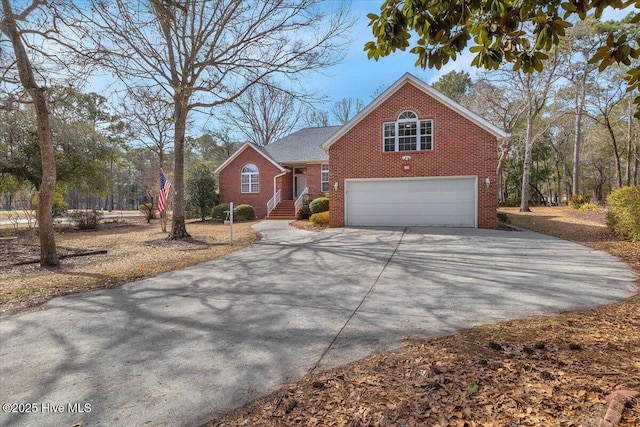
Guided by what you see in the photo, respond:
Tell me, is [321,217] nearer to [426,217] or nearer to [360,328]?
[426,217]

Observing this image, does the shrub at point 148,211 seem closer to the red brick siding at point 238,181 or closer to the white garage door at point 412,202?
the red brick siding at point 238,181

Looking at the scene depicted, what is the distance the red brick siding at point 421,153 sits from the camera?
1343 centimetres

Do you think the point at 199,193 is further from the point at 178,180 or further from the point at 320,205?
the point at 178,180

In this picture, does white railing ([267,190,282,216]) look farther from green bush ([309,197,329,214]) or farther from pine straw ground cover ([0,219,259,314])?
pine straw ground cover ([0,219,259,314])

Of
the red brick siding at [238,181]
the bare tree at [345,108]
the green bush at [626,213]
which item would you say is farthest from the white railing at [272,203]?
the bare tree at [345,108]

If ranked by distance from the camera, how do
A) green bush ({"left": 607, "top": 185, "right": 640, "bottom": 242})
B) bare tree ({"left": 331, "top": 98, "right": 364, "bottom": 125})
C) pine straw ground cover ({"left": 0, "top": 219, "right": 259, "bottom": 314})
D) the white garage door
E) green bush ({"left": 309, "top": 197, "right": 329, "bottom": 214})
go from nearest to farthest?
pine straw ground cover ({"left": 0, "top": 219, "right": 259, "bottom": 314}) < green bush ({"left": 607, "top": 185, "right": 640, "bottom": 242}) < the white garage door < green bush ({"left": 309, "top": 197, "right": 329, "bottom": 214}) < bare tree ({"left": 331, "top": 98, "right": 364, "bottom": 125})

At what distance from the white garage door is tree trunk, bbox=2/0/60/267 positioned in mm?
10493

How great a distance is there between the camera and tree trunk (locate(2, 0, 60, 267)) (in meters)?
7.39

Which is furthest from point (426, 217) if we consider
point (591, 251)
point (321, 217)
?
point (591, 251)

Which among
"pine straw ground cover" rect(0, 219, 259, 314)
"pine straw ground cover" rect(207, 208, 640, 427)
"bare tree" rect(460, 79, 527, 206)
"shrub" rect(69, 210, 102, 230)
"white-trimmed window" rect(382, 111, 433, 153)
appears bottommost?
"pine straw ground cover" rect(0, 219, 259, 314)

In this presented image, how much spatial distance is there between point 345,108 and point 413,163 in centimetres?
2507

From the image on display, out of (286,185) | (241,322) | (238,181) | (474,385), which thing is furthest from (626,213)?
(238,181)

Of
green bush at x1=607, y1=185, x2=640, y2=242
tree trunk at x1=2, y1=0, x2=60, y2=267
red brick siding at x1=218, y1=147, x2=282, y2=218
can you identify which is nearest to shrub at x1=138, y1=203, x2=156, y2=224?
red brick siding at x1=218, y1=147, x2=282, y2=218

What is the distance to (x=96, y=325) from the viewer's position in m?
4.20
